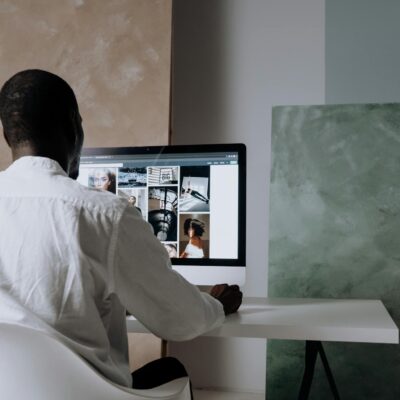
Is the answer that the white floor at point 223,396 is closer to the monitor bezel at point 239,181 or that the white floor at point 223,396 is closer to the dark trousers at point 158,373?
the monitor bezel at point 239,181

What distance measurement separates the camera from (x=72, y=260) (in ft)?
3.69

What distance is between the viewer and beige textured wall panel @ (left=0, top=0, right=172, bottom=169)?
3.03m

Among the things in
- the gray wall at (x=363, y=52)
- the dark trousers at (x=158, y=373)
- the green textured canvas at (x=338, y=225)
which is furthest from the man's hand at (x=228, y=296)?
the gray wall at (x=363, y=52)

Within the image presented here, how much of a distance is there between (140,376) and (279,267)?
4.95 feet

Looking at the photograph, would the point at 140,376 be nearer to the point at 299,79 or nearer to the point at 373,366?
the point at 373,366

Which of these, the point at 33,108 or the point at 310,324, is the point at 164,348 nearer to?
the point at 310,324

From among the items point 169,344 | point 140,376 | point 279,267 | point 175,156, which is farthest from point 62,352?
point 169,344

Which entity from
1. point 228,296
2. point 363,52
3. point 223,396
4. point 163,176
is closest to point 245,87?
point 363,52

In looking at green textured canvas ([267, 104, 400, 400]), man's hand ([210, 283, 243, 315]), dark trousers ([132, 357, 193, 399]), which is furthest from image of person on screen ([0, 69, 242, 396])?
A: green textured canvas ([267, 104, 400, 400])

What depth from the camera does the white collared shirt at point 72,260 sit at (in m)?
1.12

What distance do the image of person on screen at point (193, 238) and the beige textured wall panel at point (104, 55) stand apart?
949 mm

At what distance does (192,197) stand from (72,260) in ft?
3.29

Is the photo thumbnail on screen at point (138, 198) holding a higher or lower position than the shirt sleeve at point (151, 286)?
higher

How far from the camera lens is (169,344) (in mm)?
3229
